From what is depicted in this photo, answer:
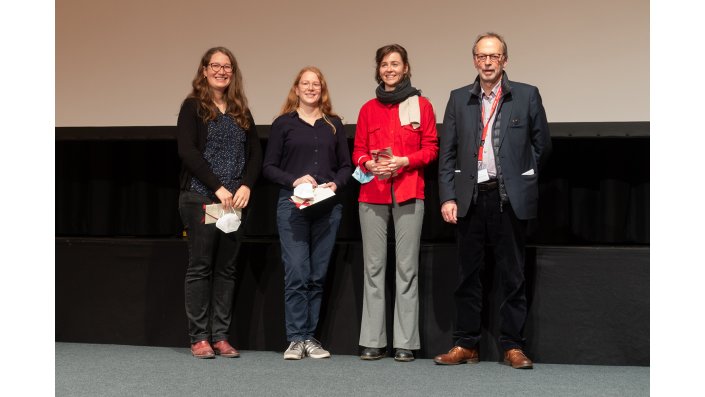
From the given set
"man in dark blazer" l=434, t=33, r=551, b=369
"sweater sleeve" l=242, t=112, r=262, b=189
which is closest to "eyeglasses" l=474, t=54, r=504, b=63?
"man in dark blazer" l=434, t=33, r=551, b=369

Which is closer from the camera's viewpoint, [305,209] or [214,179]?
[214,179]

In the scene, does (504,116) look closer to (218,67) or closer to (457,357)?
(457,357)

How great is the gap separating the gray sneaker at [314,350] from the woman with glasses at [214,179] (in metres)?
0.36

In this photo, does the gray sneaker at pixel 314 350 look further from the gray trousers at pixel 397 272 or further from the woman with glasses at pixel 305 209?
the gray trousers at pixel 397 272

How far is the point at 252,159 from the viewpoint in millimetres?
3809

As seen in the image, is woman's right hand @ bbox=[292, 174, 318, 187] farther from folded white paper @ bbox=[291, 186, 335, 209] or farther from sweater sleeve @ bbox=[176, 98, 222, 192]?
sweater sleeve @ bbox=[176, 98, 222, 192]

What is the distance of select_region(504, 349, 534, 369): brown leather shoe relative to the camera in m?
3.50

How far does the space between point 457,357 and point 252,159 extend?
1383 mm

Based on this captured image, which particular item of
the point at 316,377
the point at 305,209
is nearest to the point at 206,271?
the point at 305,209

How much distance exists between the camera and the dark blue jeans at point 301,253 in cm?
374

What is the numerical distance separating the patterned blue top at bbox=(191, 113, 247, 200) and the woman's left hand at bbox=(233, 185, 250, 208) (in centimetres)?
5

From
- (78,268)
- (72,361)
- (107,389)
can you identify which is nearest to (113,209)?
A: (78,268)

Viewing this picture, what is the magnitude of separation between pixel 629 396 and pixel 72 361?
8.26ft

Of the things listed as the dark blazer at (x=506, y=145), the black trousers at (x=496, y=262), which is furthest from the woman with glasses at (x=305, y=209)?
the black trousers at (x=496, y=262)
